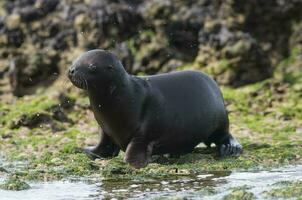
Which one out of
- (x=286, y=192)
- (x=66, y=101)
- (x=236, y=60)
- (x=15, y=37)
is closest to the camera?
(x=286, y=192)

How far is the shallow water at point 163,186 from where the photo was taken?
6.63m

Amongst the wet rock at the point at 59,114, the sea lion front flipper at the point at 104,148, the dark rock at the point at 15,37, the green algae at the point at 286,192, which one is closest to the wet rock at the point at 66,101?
the wet rock at the point at 59,114

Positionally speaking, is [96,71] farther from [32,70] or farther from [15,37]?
[15,37]

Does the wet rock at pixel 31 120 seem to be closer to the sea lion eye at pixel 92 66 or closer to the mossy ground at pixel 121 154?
the mossy ground at pixel 121 154

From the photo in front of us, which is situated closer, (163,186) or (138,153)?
(163,186)

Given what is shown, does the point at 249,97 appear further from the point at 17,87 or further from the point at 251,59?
the point at 17,87

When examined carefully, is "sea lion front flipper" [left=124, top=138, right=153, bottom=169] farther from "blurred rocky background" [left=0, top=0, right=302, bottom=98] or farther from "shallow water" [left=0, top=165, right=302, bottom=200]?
"blurred rocky background" [left=0, top=0, right=302, bottom=98]

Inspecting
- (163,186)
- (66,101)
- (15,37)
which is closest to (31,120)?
(66,101)

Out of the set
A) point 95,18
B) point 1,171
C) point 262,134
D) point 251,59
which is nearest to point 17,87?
point 95,18

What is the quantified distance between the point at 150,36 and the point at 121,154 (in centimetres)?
492

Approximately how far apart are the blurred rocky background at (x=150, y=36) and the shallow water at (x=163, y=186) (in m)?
5.68

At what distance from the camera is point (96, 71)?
8.12m

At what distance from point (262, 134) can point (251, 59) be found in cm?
282

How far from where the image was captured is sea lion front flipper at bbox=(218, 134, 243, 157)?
8.70 meters
